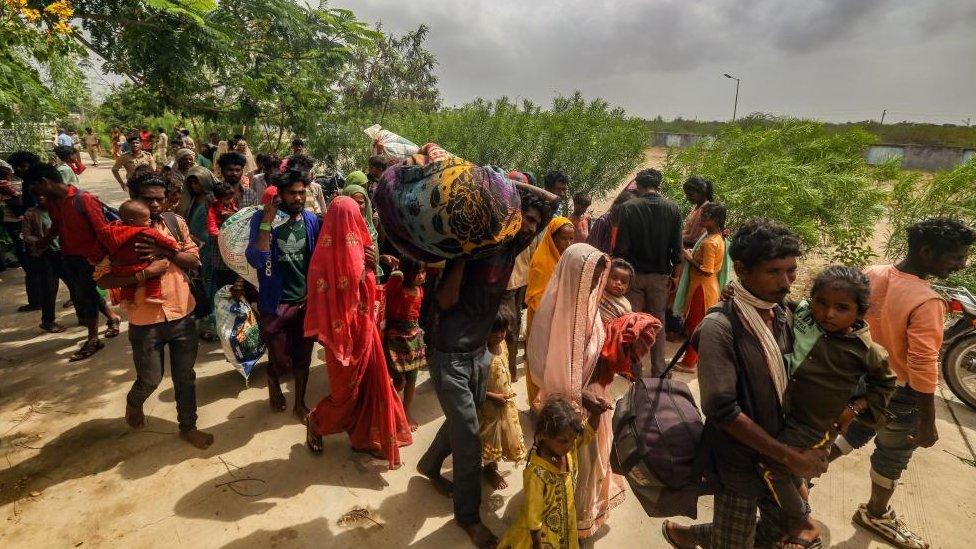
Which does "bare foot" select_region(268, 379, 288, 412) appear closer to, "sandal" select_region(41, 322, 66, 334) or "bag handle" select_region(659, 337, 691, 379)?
"bag handle" select_region(659, 337, 691, 379)

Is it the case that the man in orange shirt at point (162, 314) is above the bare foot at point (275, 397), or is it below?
above

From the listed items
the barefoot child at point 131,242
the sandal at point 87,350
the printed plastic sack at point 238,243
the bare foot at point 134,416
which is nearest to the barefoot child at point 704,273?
the printed plastic sack at point 238,243

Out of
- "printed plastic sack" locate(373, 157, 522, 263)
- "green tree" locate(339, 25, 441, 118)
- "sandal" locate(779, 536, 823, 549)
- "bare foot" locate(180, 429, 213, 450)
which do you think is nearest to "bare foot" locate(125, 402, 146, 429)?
"bare foot" locate(180, 429, 213, 450)

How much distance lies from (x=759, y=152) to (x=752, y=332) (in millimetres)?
7574

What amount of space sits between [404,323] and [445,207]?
1804 millimetres

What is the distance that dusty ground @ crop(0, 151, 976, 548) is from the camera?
271 centimetres

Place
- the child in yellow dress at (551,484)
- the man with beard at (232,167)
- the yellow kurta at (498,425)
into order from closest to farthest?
1. the child in yellow dress at (551,484)
2. the yellow kurta at (498,425)
3. the man with beard at (232,167)

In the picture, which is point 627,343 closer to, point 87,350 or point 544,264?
point 544,264

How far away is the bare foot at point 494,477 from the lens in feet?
10.1

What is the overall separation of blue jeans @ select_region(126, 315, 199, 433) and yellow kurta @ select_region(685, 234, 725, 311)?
4.54 m

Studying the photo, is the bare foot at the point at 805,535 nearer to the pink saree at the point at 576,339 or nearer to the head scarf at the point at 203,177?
the pink saree at the point at 576,339

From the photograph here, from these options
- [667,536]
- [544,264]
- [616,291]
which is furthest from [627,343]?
[544,264]

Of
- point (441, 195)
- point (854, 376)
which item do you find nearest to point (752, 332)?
point (854, 376)

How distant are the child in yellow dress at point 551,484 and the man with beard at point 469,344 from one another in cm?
35
